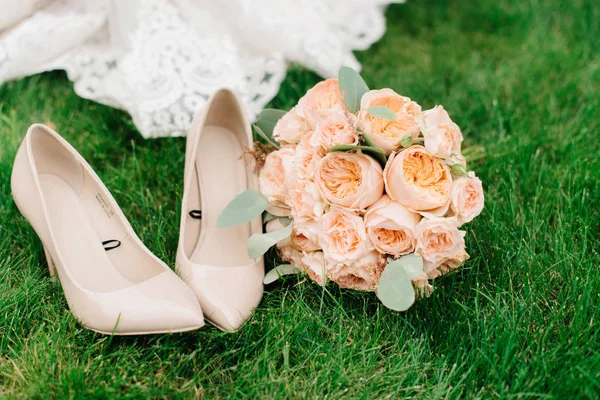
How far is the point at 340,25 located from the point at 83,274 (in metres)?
1.35

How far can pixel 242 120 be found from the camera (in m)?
1.60

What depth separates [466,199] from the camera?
1.19 metres

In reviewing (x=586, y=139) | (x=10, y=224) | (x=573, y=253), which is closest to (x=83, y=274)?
(x=10, y=224)

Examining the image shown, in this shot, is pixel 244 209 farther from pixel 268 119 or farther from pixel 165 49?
pixel 165 49

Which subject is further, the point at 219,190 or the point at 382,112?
the point at 219,190

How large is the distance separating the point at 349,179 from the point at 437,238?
0.22 metres

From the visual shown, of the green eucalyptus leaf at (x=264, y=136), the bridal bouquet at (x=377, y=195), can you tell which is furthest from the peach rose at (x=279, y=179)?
the green eucalyptus leaf at (x=264, y=136)

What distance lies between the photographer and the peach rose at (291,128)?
1.33 m

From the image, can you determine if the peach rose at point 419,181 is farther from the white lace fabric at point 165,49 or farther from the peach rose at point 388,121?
the white lace fabric at point 165,49

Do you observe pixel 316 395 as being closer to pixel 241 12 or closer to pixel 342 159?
pixel 342 159

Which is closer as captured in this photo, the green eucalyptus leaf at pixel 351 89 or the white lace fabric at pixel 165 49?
the green eucalyptus leaf at pixel 351 89

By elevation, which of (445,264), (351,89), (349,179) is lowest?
(445,264)

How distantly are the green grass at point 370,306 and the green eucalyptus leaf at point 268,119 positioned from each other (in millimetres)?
344

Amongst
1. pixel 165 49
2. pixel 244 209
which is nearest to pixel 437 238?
pixel 244 209
